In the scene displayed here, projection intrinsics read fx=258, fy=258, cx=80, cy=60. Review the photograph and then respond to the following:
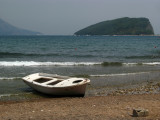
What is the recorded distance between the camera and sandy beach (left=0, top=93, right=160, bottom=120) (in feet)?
25.5

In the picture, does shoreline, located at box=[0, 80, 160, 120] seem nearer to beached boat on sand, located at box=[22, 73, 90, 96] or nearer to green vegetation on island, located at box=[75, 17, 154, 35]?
beached boat on sand, located at box=[22, 73, 90, 96]

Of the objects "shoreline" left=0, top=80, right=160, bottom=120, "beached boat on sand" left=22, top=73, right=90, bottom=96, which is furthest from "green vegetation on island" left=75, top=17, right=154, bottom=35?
"shoreline" left=0, top=80, right=160, bottom=120

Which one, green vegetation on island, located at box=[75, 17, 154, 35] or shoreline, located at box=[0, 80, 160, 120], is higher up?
green vegetation on island, located at box=[75, 17, 154, 35]

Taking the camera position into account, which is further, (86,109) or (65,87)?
(65,87)

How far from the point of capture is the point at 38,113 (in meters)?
8.34

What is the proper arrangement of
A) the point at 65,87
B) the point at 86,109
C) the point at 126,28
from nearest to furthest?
the point at 86,109, the point at 65,87, the point at 126,28

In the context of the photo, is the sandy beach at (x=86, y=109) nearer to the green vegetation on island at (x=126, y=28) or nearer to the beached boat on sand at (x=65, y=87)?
the beached boat on sand at (x=65, y=87)

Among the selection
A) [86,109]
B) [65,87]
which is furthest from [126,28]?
[86,109]

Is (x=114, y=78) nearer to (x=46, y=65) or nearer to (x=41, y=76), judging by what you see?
(x=41, y=76)

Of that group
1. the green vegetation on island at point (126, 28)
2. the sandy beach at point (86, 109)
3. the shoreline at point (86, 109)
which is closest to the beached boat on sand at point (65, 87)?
the shoreline at point (86, 109)

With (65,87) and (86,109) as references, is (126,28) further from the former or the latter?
(86,109)

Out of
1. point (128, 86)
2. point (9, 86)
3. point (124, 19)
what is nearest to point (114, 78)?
point (128, 86)

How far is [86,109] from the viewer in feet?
28.8

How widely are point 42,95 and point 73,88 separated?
72.5 inches
